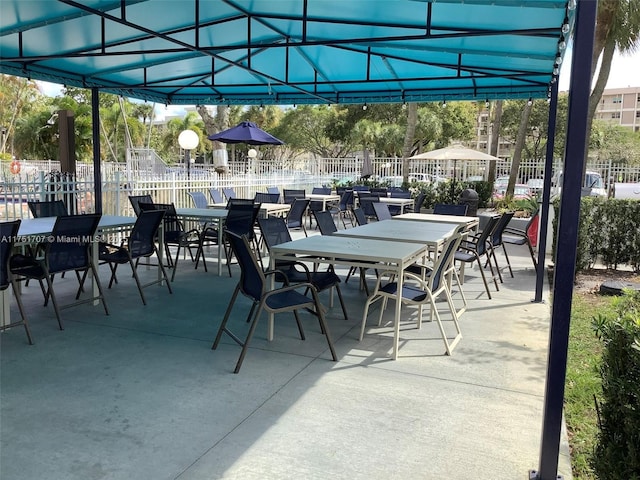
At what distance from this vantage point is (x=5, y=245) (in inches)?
158

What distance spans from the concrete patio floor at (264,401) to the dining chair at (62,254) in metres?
0.48

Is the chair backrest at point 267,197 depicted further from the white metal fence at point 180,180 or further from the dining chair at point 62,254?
the dining chair at point 62,254

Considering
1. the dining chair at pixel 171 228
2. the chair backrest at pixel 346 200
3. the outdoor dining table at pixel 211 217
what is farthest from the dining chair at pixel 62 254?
the chair backrest at pixel 346 200

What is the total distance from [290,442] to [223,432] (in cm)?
37

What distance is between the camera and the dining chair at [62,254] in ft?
14.9

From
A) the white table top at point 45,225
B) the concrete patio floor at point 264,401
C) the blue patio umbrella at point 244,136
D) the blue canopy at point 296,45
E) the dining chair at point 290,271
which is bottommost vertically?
the concrete patio floor at point 264,401

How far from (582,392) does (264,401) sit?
82.9 inches

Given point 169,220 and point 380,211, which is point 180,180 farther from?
point 380,211

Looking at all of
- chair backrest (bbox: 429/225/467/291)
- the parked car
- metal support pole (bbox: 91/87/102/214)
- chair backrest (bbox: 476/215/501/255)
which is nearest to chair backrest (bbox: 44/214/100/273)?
chair backrest (bbox: 429/225/467/291)

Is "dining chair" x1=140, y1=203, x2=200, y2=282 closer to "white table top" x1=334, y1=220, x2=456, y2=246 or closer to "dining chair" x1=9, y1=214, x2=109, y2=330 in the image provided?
"dining chair" x1=9, y1=214, x2=109, y2=330

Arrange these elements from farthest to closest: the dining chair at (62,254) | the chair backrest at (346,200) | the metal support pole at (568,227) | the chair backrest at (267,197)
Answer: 1. the chair backrest at (346,200)
2. the chair backrest at (267,197)
3. the dining chair at (62,254)
4. the metal support pole at (568,227)

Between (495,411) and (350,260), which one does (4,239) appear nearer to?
(350,260)

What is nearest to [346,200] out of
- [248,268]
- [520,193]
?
[248,268]

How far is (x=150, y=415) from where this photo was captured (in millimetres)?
3035
